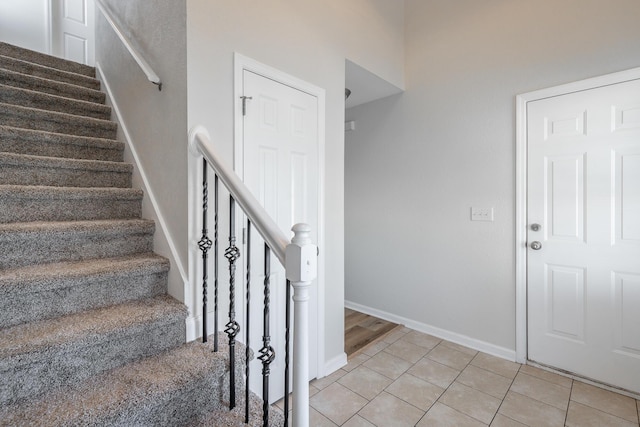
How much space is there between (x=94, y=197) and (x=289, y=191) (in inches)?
43.9

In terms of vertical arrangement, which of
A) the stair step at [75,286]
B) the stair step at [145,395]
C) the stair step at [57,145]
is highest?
A: the stair step at [57,145]

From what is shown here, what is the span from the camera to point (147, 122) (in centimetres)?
185

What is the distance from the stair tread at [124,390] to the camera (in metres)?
0.94

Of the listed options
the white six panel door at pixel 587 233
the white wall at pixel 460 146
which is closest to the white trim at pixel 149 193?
the white wall at pixel 460 146

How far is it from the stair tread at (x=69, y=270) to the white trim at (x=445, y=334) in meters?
2.39

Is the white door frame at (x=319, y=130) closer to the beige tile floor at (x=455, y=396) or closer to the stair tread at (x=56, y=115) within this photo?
the beige tile floor at (x=455, y=396)

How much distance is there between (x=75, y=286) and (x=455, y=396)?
2252 mm

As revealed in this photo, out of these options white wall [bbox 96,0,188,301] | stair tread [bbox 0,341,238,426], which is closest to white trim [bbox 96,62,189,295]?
white wall [bbox 96,0,188,301]

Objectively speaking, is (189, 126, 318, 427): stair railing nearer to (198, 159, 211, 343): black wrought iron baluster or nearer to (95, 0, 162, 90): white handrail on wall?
(198, 159, 211, 343): black wrought iron baluster

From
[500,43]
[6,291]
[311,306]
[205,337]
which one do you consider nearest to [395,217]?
[311,306]

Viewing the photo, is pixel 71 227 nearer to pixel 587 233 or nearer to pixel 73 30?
pixel 587 233

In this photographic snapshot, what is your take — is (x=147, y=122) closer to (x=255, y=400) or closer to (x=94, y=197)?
(x=94, y=197)

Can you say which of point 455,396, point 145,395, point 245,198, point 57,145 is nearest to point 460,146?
point 455,396

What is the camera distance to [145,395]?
1037mm
